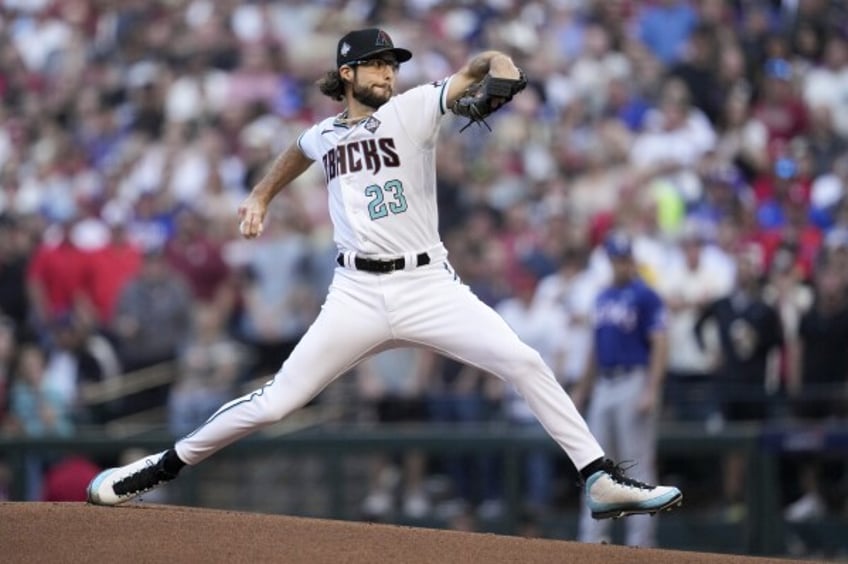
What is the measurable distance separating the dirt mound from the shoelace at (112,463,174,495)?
0.19 metres

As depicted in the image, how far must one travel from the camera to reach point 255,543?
702 cm

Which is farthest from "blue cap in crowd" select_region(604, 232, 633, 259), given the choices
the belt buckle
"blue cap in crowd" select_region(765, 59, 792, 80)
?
the belt buckle

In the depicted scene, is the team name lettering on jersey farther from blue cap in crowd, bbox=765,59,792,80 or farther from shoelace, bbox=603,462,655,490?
blue cap in crowd, bbox=765,59,792,80

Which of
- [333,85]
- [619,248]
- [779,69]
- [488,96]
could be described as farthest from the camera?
[779,69]

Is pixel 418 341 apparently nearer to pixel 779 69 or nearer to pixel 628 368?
pixel 628 368

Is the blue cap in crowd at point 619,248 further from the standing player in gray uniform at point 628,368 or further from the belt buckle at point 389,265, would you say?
the belt buckle at point 389,265

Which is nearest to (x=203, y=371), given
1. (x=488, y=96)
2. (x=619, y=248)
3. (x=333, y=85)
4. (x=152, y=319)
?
(x=152, y=319)

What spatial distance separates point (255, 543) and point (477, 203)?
7.49 metres

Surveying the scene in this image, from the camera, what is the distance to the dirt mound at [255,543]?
22.7 feet

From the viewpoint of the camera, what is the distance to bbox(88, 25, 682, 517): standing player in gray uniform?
23.2ft

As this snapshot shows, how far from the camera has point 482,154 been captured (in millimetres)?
14859

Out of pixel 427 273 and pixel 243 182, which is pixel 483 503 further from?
pixel 427 273

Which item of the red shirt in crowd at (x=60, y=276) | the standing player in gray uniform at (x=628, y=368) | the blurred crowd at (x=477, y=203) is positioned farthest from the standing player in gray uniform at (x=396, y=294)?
the red shirt in crowd at (x=60, y=276)

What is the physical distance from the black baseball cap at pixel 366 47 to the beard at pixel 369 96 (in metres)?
0.13
